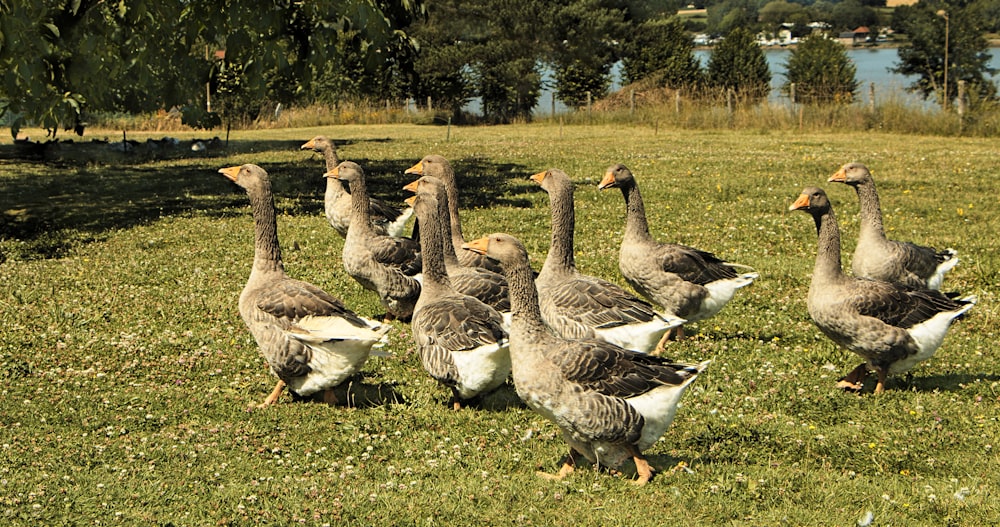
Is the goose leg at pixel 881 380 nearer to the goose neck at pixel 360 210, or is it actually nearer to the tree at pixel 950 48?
the goose neck at pixel 360 210

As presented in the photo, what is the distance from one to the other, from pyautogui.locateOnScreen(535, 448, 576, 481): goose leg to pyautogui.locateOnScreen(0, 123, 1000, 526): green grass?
0.20ft

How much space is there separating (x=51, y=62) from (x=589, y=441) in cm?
1221

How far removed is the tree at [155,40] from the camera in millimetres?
13609

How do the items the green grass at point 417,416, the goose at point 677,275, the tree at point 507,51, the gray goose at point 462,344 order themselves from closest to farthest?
the green grass at point 417,416 < the gray goose at point 462,344 < the goose at point 677,275 < the tree at point 507,51

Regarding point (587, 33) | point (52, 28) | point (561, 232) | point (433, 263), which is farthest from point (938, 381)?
point (587, 33)

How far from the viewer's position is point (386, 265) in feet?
34.6

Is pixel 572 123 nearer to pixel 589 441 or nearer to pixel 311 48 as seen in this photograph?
pixel 311 48

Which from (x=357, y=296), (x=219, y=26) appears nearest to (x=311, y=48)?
(x=219, y=26)

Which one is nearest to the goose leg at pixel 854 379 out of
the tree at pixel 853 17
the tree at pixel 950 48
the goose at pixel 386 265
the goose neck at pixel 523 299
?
the goose neck at pixel 523 299

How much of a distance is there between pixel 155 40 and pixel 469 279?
10.4m

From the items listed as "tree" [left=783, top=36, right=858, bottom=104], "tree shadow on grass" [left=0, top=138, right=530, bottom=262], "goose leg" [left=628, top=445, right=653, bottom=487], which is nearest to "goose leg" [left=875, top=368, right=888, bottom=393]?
"goose leg" [left=628, top=445, right=653, bottom=487]

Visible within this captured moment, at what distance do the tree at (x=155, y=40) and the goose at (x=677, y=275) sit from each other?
718 centimetres

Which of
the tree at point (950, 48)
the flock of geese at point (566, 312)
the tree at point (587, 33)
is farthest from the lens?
the tree at point (587, 33)

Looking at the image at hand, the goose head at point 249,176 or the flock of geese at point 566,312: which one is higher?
the goose head at point 249,176
